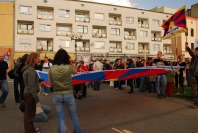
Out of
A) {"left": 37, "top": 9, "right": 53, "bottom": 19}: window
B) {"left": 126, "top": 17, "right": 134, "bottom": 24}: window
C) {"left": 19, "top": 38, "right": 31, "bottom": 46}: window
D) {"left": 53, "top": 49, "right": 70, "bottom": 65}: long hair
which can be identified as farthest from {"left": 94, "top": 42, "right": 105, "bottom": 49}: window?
{"left": 53, "top": 49, "right": 70, "bottom": 65}: long hair

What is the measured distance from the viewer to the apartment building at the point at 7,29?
42.5 m

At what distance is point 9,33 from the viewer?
43000 mm

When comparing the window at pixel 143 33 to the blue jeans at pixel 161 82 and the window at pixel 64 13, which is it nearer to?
the window at pixel 64 13

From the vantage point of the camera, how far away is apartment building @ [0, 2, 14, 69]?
42.5m

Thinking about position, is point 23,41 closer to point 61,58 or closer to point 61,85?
point 61,58

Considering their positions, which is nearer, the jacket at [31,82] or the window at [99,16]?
the jacket at [31,82]

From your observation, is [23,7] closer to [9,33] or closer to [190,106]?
[9,33]

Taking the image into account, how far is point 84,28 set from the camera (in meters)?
47.8

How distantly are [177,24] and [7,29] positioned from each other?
3816 centimetres

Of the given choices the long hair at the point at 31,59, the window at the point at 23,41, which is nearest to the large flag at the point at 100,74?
the long hair at the point at 31,59

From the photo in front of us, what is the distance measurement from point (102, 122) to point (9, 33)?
40478 millimetres

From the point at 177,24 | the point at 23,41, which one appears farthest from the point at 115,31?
the point at 177,24

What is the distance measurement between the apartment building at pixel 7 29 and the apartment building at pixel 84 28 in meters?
1.15

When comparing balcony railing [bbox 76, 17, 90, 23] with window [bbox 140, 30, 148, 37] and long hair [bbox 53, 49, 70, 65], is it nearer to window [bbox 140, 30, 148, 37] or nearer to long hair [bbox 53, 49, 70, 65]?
window [bbox 140, 30, 148, 37]
